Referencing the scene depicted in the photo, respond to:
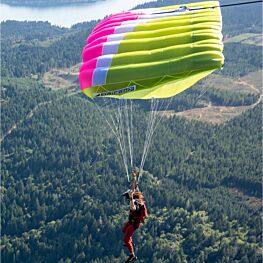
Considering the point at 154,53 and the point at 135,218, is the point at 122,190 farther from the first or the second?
the point at 154,53

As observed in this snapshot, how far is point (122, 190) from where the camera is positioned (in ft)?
499

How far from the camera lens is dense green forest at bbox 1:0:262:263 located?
12381 cm

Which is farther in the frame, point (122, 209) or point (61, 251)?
point (122, 209)

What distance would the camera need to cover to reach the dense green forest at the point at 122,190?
12381 cm

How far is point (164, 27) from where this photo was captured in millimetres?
33719

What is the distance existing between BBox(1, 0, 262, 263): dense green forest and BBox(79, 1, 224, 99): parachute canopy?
8662cm

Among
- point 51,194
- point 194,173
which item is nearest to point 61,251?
point 51,194

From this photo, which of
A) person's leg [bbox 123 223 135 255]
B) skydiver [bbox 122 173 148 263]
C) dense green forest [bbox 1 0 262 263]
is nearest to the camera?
skydiver [bbox 122 173 148 263]

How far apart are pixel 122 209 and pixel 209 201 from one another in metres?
21.0

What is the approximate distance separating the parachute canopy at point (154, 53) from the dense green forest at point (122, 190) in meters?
86.6

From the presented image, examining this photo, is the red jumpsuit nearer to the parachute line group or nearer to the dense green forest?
the parachute line group

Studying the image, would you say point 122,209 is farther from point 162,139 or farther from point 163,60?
point 163,60

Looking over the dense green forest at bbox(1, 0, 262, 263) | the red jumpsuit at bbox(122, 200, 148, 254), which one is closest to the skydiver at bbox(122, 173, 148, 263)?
the red jumpsuit at bbox(122, 200, 148, 254)

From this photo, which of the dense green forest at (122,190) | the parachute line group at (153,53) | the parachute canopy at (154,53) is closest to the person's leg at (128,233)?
the parachute line group at (153,53)
